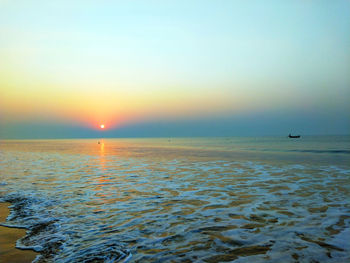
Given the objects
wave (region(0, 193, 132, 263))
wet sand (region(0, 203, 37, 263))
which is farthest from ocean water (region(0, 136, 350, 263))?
wet sand (region(0, 203, 37, 263))

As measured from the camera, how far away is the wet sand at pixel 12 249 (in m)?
5.49

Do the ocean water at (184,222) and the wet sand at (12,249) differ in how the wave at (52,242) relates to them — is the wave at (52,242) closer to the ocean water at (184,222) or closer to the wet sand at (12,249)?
the ocean water at (184,222)

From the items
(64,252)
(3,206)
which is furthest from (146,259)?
(3,206)

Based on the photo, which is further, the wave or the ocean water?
the ocean water

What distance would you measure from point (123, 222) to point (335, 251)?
566cm

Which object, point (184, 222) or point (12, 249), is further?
point (184, 222)

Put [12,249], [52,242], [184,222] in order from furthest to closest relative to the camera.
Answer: [184,222], [52,242], [12,249]

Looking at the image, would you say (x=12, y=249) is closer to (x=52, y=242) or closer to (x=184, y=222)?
(x=52, y=242)

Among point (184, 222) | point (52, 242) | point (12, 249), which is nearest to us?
point (12, 249)

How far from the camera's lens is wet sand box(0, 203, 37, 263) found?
549 centimetres

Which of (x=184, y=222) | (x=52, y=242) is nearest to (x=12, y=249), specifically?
(x=52, y=242)

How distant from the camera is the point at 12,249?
6000 millimetres

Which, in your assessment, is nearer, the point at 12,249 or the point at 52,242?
the point at 12,249

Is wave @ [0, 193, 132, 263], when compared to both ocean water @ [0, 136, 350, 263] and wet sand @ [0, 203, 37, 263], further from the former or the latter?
wet sand @ [0, 203, 37, 263]
